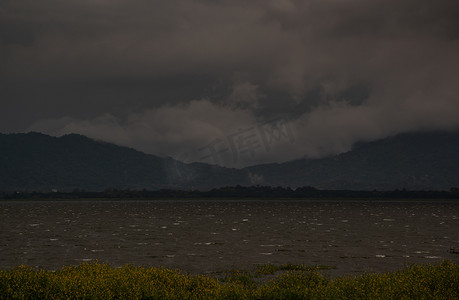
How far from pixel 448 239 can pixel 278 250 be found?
33.4 meters

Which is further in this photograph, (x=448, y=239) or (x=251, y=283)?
(x=448, y=239)

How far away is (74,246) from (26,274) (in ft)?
140

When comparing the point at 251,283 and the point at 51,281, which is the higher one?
the point at 51,281

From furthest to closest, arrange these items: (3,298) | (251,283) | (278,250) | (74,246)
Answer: (74,246) < (278,250) < (251,283) < (3,298)

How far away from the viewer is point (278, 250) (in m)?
57.6

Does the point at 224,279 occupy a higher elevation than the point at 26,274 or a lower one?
lower

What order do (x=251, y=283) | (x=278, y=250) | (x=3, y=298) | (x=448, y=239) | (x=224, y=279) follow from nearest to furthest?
1. (x=3, y=298)
2. (x=251, y=283)
3. (x=224, y=279)
4. (x=278, y=250)
5. (x=448, y=239)

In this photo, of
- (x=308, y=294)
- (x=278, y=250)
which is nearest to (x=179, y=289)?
(x=308, y=294)

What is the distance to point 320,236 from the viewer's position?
258 ft

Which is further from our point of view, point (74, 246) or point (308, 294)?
point (74, 246)

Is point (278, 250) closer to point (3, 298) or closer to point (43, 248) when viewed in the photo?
point (43, 248)

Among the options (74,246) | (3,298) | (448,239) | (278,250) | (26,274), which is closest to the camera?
(3,298)

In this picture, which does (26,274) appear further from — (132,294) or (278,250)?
(278,250)

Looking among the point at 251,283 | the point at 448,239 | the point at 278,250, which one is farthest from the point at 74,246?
the point at 448,239
